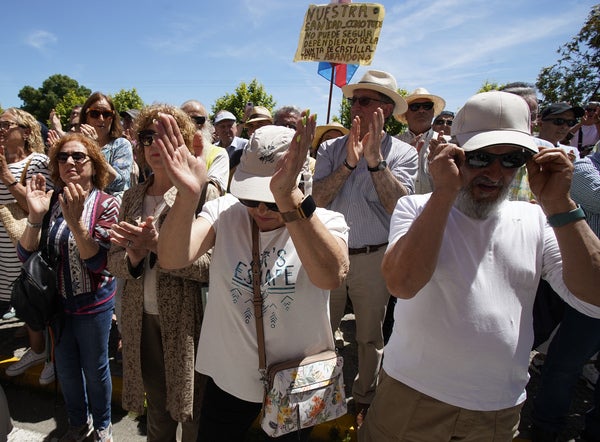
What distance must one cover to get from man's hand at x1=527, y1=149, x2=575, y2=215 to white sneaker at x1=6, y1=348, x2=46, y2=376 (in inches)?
160

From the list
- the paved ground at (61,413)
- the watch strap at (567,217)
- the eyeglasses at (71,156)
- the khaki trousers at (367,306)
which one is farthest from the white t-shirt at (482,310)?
the eyeglasses at (71,156)

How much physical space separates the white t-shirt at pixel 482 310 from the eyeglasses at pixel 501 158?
21 centimetres

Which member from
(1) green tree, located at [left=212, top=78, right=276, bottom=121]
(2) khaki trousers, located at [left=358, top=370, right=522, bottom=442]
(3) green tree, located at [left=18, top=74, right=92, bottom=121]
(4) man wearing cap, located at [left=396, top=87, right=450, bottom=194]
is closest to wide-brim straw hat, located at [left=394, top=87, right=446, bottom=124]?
(4) man wearing cap, located at [left=396, top=87, right=450, bottom=194]

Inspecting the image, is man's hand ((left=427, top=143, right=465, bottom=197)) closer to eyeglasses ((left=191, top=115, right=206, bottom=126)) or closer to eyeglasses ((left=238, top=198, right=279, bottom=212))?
eyeglasses ((left=238, top=198, right=279, bottom=212))

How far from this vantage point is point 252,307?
5.57 ft

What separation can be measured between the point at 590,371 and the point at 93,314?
4180 millimetres

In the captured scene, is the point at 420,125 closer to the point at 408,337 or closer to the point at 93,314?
the point at 408,337

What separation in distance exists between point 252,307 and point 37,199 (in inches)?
70.8

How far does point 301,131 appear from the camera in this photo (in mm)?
1369

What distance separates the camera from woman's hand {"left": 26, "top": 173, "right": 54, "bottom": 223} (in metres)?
2.50

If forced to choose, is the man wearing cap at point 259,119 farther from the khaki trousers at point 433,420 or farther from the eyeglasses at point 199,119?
the khaki trousers at point 433,420

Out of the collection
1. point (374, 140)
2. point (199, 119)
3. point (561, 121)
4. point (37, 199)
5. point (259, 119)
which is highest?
point (259, 119)

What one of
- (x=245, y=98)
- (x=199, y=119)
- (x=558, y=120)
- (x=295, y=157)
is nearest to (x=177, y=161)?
(x=295, y=157)

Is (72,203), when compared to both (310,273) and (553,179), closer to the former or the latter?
(310,273)
